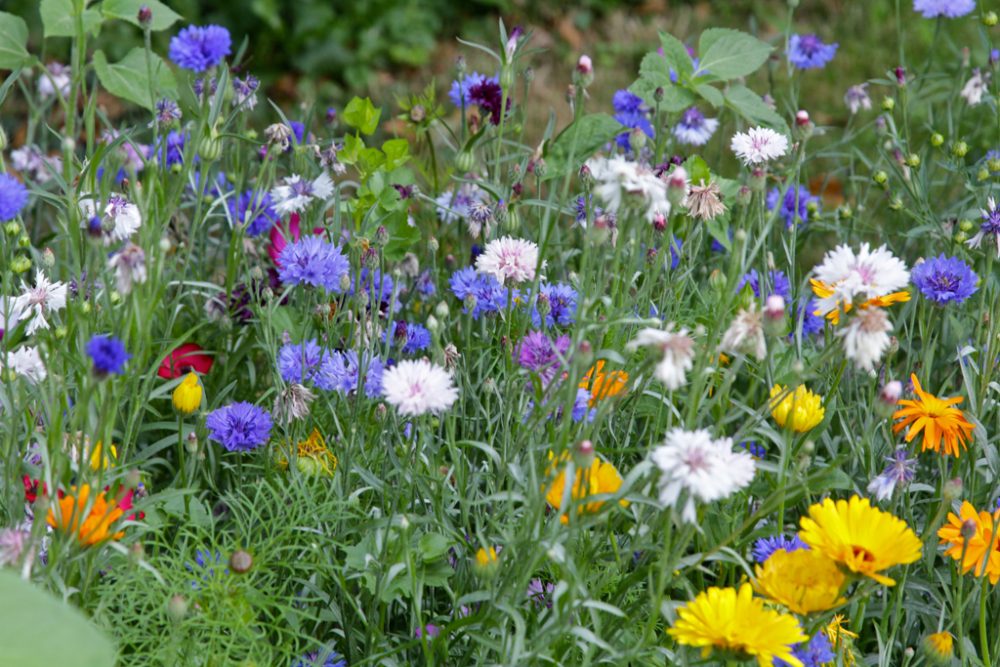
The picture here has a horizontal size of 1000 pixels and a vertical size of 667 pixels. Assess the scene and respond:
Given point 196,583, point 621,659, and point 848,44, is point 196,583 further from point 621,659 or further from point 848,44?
point 848,44

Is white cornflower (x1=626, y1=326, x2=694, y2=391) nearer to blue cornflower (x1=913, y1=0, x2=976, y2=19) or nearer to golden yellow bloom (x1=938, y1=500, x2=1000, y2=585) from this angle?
golden yellow bloom (x1=938, y1=500, x2=1000, y2=585)

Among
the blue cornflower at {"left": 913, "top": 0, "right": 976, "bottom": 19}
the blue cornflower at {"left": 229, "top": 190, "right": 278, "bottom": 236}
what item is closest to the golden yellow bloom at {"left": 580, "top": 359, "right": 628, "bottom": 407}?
the blue cornflower at {"left": 229, "top": 190, "right": 278, "bottom": 236}

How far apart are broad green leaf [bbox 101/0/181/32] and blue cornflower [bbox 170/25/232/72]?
208mm

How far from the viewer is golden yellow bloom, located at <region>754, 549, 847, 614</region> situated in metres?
1.10

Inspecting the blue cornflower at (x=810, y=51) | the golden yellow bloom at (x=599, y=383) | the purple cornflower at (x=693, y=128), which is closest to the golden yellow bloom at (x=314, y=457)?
the golden yellow bloom at (x=599, y=383)

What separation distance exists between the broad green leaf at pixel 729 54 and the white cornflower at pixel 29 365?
942 mm

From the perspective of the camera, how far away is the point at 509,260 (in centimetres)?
137

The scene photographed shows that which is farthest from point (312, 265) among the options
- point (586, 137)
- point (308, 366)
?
point (586, 137)

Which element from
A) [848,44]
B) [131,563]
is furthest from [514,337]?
[848,44]

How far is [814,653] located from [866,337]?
39 centimetres

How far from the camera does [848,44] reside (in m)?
3.61

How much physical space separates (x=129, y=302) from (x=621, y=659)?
53 cm

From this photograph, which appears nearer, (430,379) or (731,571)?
(430,379)

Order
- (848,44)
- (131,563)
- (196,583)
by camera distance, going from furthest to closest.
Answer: (848,44) → (196,583) → (131,563)
